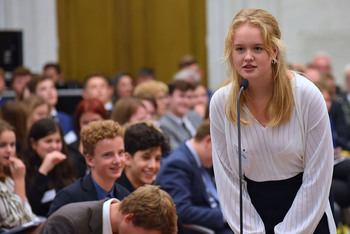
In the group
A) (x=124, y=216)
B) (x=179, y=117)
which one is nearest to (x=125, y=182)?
(x=124, y=216)

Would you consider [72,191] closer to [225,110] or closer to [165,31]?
[225,110]

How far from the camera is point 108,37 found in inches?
430

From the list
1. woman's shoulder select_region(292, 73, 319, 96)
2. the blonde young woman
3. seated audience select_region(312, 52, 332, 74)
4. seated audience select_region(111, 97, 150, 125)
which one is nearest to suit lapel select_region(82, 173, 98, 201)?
the blonde young woman

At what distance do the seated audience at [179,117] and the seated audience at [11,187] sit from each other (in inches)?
67.6

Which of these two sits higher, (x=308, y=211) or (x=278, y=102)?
(x=278, y=102)

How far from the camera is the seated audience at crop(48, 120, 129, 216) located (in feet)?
11.8

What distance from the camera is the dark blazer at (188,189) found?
4473 millimetres

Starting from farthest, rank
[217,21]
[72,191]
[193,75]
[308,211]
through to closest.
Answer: [217,21], [193,75], [72,191], [308,211]

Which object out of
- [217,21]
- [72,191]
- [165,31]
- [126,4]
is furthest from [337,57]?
[72,191]

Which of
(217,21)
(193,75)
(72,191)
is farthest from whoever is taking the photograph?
(217,21)

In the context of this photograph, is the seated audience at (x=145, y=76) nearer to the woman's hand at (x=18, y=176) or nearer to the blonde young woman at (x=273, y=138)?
the woman's hand at (x=18, y=176)

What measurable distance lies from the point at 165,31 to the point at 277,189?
27.0 feet

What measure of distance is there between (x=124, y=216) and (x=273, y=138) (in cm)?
68

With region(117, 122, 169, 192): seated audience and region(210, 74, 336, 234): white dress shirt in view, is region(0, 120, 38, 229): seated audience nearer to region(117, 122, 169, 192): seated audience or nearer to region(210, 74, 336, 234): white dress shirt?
region(117, 122, 169, 192): seated audience
